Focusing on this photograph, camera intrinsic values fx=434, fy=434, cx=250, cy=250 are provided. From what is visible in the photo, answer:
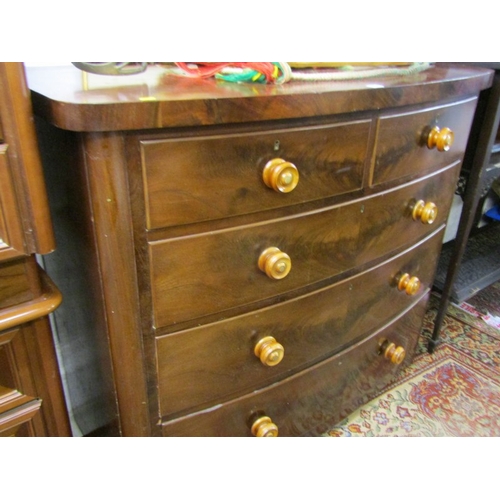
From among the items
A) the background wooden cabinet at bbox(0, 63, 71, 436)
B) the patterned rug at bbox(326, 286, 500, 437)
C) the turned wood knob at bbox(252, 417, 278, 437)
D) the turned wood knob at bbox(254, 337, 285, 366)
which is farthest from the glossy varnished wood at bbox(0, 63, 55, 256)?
the patterned rug at bbox(326, 286, 500, 437)

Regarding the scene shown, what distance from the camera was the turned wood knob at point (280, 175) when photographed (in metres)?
0.59

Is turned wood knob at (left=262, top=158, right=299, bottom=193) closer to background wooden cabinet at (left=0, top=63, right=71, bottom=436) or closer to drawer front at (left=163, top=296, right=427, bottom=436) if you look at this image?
background wooden cabinet at (left=0, top=63, right=71, bottom=436)

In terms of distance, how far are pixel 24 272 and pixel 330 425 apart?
2.52 ft

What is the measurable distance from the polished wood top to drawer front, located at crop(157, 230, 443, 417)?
0.32 meters

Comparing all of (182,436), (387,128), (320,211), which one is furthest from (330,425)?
(387,128)

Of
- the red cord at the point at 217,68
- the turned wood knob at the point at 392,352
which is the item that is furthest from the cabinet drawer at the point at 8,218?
the turned wood knob at the point at 392,352

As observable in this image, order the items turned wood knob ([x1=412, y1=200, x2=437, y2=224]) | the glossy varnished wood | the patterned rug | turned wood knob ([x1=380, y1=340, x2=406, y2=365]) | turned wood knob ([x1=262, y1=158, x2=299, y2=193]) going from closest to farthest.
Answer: the glossy varnished wood
turned wood knob ([x1=262, y1=158, x2=299, y2=193])
turned wood knob ([x1=412, y1=200, x2=437, y2=224])
turned wood knob ([x1=380, y1=340, x2=406, y2=365])
the patterned rug

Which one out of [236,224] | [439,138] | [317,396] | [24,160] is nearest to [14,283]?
[24,160]

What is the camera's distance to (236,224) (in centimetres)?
62

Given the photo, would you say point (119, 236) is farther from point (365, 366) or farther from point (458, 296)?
point (458, 296)

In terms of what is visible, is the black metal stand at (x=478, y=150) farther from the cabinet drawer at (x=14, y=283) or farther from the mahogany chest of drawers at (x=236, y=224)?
the cabinet drawer at (x=14, y=283)

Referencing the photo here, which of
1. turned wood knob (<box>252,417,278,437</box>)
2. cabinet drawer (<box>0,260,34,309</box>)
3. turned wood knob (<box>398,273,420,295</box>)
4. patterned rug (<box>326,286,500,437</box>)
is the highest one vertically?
cabinet drawer (<box>0,260,34,309</box>)

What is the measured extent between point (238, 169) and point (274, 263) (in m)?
0.15

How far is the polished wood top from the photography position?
18.5 inches
